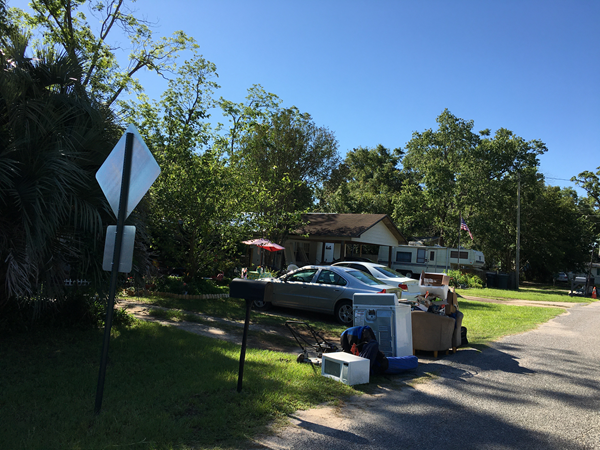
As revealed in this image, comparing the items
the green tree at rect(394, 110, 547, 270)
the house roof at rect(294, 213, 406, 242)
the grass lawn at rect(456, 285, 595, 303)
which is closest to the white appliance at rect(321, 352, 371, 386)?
the grass lawn at rect(456, 285, 595, 303)

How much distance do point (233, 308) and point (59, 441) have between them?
875 cm

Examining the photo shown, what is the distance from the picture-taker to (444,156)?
4312 centimetres

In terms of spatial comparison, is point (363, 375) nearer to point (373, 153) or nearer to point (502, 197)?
point (502, 197)

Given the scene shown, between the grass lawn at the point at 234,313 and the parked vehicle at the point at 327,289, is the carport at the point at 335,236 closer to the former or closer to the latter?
the grass lawn at the point at 234,313

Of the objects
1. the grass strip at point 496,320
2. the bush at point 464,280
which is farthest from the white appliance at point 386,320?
the bush at point 464,280

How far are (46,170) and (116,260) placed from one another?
8.01ft

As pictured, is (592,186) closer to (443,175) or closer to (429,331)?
(443,175)

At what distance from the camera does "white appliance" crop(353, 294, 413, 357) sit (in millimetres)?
7230

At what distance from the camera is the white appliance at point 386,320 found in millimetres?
7230

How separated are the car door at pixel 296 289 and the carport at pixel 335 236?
11.0 meters

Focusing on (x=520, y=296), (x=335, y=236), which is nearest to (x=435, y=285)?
(x=335, y=236)

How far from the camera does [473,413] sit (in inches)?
201

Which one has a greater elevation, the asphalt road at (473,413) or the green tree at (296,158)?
the green tree at (296,158)

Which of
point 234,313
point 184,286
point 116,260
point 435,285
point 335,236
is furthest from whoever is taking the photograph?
point 335,236
